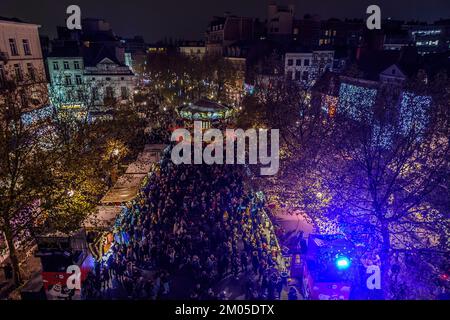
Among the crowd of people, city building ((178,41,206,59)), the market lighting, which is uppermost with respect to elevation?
city building ((178,41,206,59))

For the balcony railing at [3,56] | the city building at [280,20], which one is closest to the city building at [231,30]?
the city building at [280,20]

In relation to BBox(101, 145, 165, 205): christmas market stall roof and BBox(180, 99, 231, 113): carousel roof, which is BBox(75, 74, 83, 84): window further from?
BBox(101, 145, 165, 205): christmas market stall roof

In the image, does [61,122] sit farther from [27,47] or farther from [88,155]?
[27,47]

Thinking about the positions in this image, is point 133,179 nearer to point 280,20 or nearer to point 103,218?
point 103,218

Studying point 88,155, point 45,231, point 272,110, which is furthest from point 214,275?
point 272,110

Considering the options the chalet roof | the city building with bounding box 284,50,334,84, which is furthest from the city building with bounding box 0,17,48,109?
the city building with bounding box 284,50,334,84
